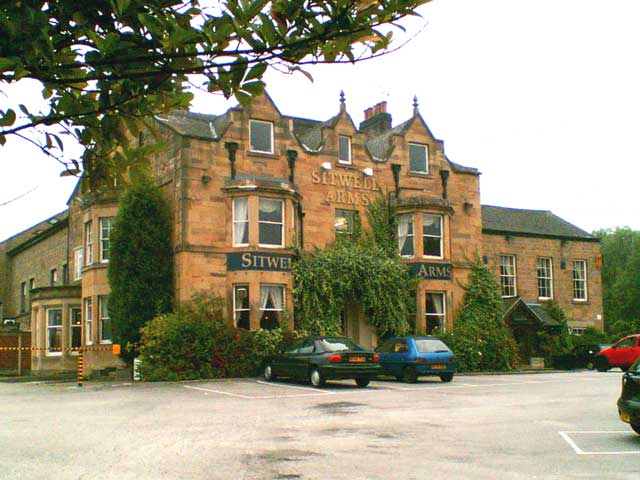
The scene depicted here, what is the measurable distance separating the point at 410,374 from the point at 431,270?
27.2 feet

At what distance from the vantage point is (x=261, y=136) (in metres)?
28.9

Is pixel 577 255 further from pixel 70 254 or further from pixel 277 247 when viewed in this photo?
pixel 70 254

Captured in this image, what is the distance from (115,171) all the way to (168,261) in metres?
22.8

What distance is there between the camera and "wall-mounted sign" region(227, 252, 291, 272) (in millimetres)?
27016

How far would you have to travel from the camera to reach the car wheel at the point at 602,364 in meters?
32.0

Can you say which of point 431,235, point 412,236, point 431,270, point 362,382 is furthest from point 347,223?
point 362,382

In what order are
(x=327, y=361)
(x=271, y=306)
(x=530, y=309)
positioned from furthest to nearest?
1. (x=530, y=309)
2. (x=271, y=306)
3. (x=327, y=361)

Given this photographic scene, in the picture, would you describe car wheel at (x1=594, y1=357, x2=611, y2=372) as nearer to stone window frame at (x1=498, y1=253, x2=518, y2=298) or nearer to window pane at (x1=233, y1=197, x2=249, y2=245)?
stone window frame at (x1=498, y1=253, x2=518, y2=298)

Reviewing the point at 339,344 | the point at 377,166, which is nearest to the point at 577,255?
the point at 377,166

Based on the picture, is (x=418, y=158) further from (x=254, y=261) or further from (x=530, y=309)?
(x=254, y=261)

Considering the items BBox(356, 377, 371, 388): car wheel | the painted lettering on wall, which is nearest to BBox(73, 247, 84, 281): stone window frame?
the painted lettering on wall

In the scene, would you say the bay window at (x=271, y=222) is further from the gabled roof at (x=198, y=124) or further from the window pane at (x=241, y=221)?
the gabled roof at (x=198, y=124)

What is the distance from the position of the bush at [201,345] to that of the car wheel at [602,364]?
46.0ft

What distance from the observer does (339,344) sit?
21.7m
